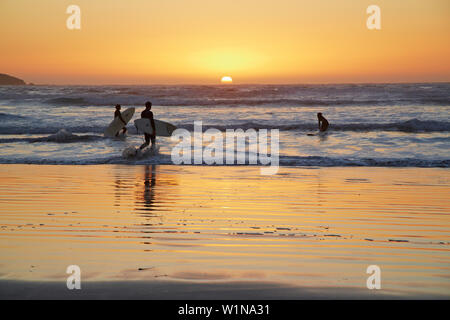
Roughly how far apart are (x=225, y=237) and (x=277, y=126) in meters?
22.9

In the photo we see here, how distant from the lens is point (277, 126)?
93.6 feet

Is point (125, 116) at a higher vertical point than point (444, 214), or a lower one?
higher

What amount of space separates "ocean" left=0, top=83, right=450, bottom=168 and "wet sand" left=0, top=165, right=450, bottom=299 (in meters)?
4.76

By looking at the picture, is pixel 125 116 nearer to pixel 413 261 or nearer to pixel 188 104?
pixel 413 261

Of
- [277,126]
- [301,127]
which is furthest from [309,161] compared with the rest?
[277,126]

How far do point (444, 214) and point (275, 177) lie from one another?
463cm

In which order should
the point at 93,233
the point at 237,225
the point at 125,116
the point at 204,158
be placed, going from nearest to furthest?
the point at 93,233 → the point at 237,225 → the point at 204,158 → the point at 125,116

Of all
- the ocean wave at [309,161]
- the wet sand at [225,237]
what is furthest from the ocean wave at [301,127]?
the wet sand at [225,237]

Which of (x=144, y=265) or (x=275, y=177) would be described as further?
(x=275, y=177)

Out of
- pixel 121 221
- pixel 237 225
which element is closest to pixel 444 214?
pixel 237 225

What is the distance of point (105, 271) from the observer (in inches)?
182

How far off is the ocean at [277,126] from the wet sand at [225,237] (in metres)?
4.76

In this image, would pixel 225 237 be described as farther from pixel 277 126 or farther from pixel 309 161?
pixel 277 126

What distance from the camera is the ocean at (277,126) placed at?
15.8 m
